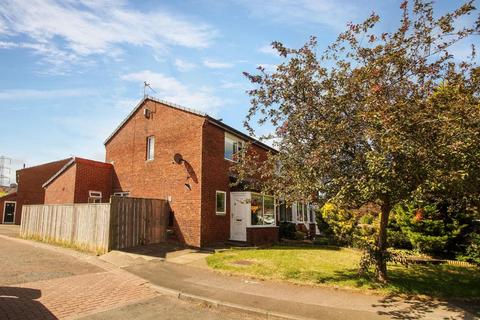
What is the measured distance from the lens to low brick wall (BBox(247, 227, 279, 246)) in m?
18.4

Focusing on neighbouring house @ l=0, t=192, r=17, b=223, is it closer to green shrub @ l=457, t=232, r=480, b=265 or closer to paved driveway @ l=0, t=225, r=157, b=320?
paved driveway @ l=0, t=225, r=157, b=320

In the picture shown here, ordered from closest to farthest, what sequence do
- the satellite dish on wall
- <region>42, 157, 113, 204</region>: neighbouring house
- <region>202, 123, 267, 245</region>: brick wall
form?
<region>202, 123, 267, 245</region>: brick wall < the satellite dish on wall < <region>42, 157, 113, 204</region>: neighbouring house

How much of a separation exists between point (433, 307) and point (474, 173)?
3161mm

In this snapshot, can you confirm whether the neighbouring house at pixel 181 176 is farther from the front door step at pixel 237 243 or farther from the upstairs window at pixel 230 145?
the front door step at pixel 237 243

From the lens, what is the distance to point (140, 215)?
630 inches

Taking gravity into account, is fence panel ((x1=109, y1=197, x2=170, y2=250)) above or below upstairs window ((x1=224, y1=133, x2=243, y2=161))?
below

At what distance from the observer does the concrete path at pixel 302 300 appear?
7324 millimetres

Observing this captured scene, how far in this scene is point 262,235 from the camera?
19438 millimetres

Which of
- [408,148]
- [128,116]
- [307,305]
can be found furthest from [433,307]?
[128,116]

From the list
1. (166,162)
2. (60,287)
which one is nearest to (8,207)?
(166,162)

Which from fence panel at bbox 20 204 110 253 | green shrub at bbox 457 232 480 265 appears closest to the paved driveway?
fence panel at bbox 20 204 110 253

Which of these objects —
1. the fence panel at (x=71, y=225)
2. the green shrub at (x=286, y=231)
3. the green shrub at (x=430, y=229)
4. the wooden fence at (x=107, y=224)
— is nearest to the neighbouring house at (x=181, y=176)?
the green shrub at (x=286, y=231)

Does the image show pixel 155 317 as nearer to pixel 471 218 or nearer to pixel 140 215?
pixel 140 215

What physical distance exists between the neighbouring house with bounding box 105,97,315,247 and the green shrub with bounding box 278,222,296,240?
1229 mm
